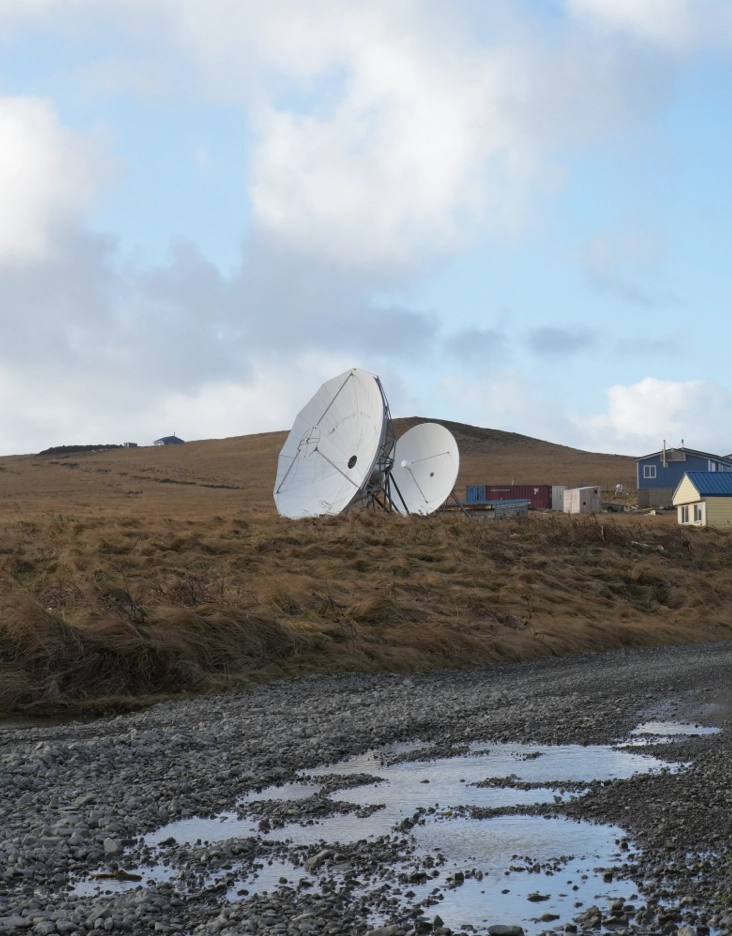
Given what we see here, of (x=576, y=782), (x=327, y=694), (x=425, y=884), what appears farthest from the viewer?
(x=327, y=694)

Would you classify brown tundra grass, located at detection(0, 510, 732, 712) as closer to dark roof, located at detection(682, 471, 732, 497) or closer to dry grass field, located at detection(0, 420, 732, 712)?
dry grass field, located at detection(0, 420, 732, 712)

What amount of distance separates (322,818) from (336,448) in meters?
27.6

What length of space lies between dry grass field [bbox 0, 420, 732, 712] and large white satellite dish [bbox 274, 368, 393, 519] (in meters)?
1.60

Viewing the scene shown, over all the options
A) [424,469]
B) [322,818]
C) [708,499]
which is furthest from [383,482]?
[322,818]

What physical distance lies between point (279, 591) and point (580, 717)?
8868 millimetres

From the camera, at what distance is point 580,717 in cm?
1259

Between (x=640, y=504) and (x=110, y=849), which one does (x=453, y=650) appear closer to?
(x=110, y=849)

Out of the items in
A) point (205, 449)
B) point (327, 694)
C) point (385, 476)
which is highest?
point (205, 449)

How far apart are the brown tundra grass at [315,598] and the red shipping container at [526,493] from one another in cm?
3642

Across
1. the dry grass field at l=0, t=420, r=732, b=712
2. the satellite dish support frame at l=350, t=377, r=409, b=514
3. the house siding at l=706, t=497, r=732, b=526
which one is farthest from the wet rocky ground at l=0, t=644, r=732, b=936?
the house siding at l=706, t=497, r=732, b=526

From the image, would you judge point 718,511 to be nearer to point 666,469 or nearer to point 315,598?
point 666,469

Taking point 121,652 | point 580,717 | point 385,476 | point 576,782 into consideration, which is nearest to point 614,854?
point 576,782

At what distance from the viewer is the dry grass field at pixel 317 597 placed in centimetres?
1548

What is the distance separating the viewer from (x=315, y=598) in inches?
797
